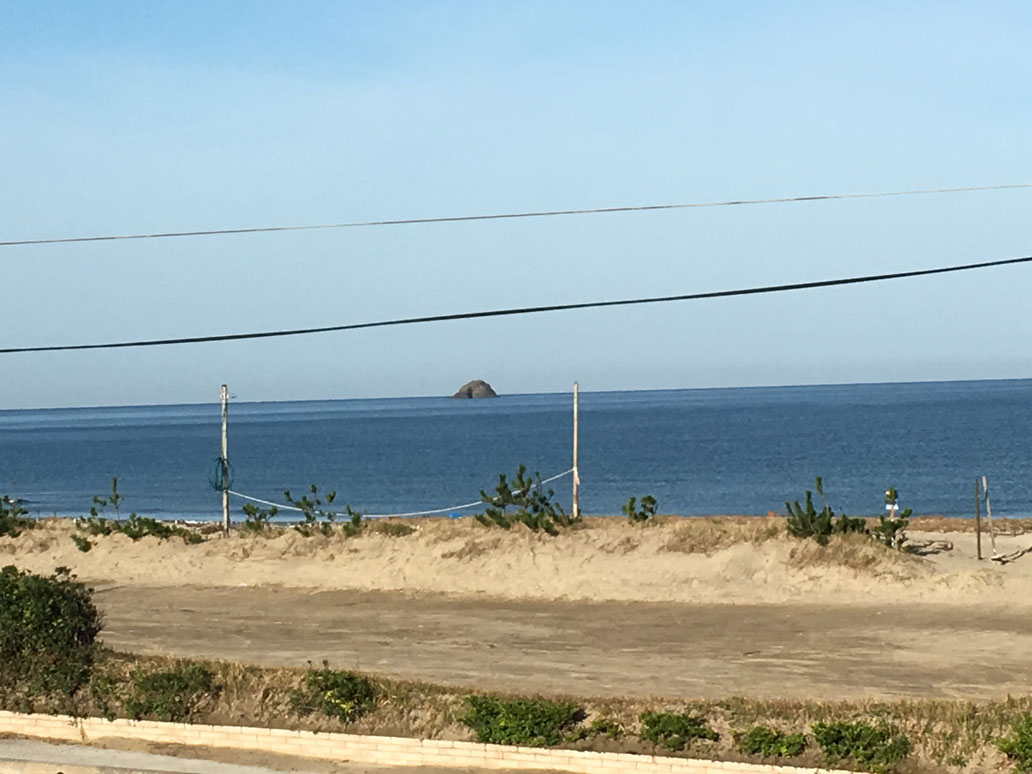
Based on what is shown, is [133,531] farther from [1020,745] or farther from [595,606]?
[1020,745]

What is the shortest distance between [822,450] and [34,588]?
95.1 metres

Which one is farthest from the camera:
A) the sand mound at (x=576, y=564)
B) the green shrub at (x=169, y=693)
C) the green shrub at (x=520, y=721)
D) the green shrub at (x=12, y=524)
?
the green shrub at (x=12, y=524)

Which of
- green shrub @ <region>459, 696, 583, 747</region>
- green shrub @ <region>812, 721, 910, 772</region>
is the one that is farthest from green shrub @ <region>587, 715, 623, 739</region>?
green shrub @ <region>812, 721, 910, 772</region>

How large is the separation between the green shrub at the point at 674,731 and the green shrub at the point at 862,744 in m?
1.20

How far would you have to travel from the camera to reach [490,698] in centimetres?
1514

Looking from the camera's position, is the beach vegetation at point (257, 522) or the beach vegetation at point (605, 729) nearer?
the beach vegetation at point (605, 729)

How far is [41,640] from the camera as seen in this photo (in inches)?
658

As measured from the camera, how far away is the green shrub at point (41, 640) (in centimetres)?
1639

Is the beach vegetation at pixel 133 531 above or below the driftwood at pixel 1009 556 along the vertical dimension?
above

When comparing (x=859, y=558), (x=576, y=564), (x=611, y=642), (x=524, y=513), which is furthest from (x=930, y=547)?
(x=611, y=642)

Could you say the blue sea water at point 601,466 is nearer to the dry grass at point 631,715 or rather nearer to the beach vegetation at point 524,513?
the beach vegetation at point 524,513

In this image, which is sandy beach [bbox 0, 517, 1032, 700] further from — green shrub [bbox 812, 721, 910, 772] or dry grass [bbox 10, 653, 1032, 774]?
green shrub [bbox 812, 721, 910, 772]

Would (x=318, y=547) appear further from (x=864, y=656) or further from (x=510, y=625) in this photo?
(x=864, y=656)

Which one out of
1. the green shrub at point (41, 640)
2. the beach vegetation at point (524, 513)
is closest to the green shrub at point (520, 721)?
the green shrub at point (41, 640)
